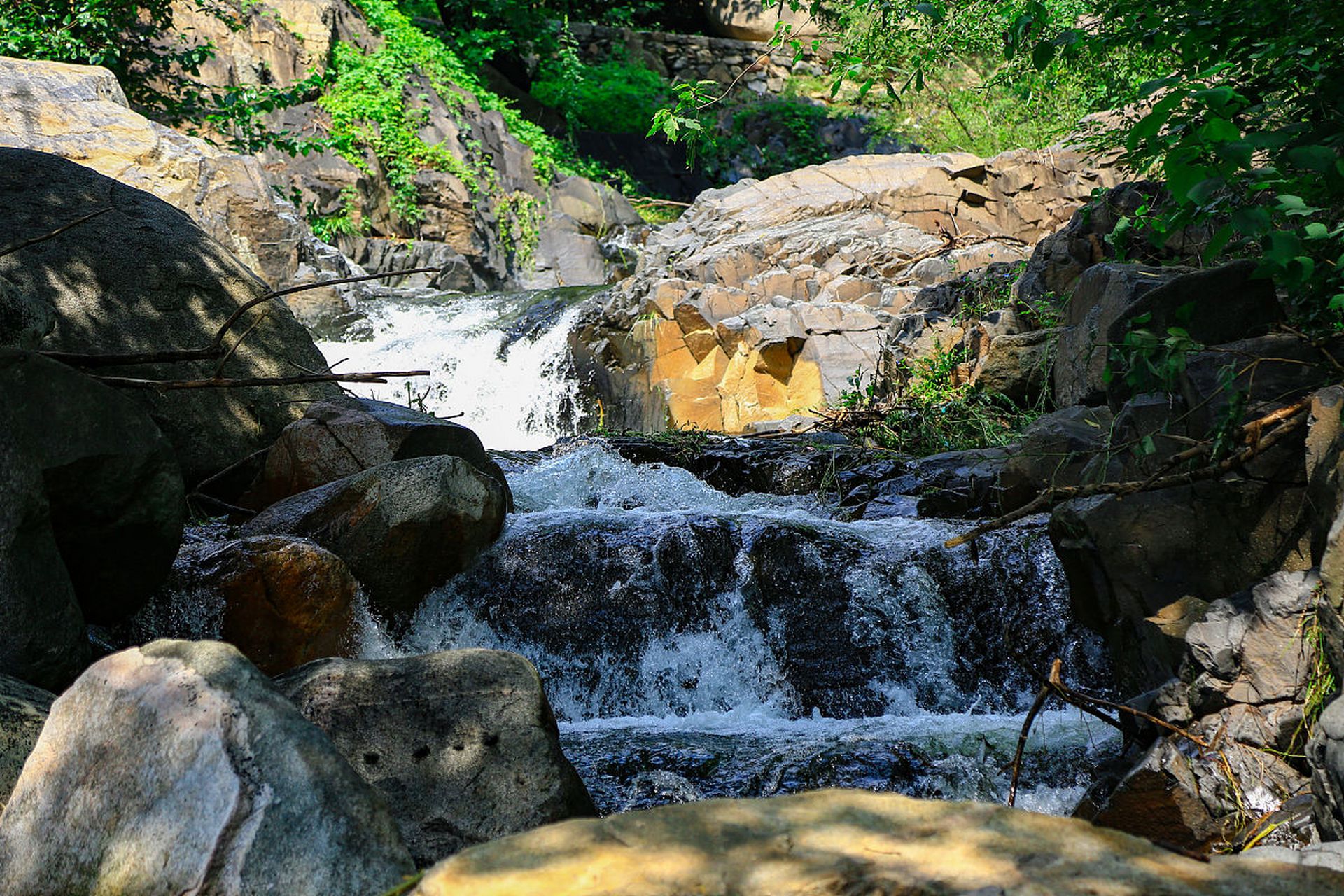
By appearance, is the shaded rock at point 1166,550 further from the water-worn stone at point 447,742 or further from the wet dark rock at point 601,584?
the water-worn stone at point 447,742

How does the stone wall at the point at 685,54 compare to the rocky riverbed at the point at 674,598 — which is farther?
the stone wall at the point at 685,54

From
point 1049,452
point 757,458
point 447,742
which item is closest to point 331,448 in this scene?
point 447,742

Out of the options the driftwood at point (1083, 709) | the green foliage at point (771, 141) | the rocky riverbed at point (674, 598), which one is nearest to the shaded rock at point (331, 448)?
the rocky riverbed at point (674, 598)

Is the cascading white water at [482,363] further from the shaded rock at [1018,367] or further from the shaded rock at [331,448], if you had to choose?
the shaded rock at [331,448]

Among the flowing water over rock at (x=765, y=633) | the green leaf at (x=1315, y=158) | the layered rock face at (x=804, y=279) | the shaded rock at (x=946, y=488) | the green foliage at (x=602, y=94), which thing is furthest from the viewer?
the green foliage at (x=602, y=94)

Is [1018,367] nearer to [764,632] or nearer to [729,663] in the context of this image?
[764,632]

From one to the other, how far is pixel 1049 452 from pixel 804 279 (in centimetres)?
619

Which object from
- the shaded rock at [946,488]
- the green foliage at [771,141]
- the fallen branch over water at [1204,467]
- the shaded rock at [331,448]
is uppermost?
the green foliage at [771,141]

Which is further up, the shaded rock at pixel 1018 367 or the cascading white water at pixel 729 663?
the shaded rock at pixel 1018 367

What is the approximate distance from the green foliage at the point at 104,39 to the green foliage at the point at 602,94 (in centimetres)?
960

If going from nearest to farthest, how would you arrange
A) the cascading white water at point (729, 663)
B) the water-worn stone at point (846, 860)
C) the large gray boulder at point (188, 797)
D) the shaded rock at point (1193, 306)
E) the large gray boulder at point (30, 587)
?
the water-worn stone at point (846, 860) < the large gray boulder at point (188, 797) < the large gray boulder at point (30, 587) < the cascading white water at point (729, 663) < the shaded rock at point (1193, 306)

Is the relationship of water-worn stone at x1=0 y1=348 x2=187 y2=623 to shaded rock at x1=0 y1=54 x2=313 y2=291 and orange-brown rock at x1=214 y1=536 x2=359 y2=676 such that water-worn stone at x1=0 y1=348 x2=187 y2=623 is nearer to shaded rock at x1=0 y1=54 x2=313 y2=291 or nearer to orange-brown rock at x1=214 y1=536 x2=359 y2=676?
orange-brown rock at x1=214 y1=536 x2=359 y2=676

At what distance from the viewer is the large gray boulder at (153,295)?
5.57 m

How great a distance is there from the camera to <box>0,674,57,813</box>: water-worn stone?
2.56 meters
